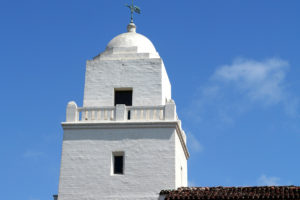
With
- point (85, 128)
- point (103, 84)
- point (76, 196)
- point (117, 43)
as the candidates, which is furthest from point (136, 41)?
point (76, 196)

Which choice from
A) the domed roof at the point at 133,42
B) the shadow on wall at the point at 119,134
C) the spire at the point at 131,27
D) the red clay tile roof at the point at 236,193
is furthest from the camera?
the spire at the point at 131,27

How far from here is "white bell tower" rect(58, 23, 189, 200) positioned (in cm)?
2614

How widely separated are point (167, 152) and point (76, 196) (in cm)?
420

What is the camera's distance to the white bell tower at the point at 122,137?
1029 inches

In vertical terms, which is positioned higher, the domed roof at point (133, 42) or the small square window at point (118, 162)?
the domed roof at point (133, 42)

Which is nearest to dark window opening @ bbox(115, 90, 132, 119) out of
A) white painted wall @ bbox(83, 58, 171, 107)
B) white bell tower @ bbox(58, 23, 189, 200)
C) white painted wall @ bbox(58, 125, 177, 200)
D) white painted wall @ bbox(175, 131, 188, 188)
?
white bell tower @ bbox(58, 23, 189, 200)

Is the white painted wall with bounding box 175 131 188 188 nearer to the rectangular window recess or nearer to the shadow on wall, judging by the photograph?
the shadow on wall

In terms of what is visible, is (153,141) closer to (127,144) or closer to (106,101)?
(127,144)

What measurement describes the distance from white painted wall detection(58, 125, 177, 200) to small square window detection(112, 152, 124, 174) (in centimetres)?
25

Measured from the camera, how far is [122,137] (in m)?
27.0

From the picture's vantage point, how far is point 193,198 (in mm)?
24344

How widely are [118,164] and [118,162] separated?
9 cm

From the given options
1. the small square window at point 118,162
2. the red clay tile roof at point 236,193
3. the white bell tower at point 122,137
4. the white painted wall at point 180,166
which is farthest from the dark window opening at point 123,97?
the red clay tile roof at point 236,193

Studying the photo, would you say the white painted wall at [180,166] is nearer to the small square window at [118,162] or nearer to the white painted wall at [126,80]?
the white painted wall at [126,80]
